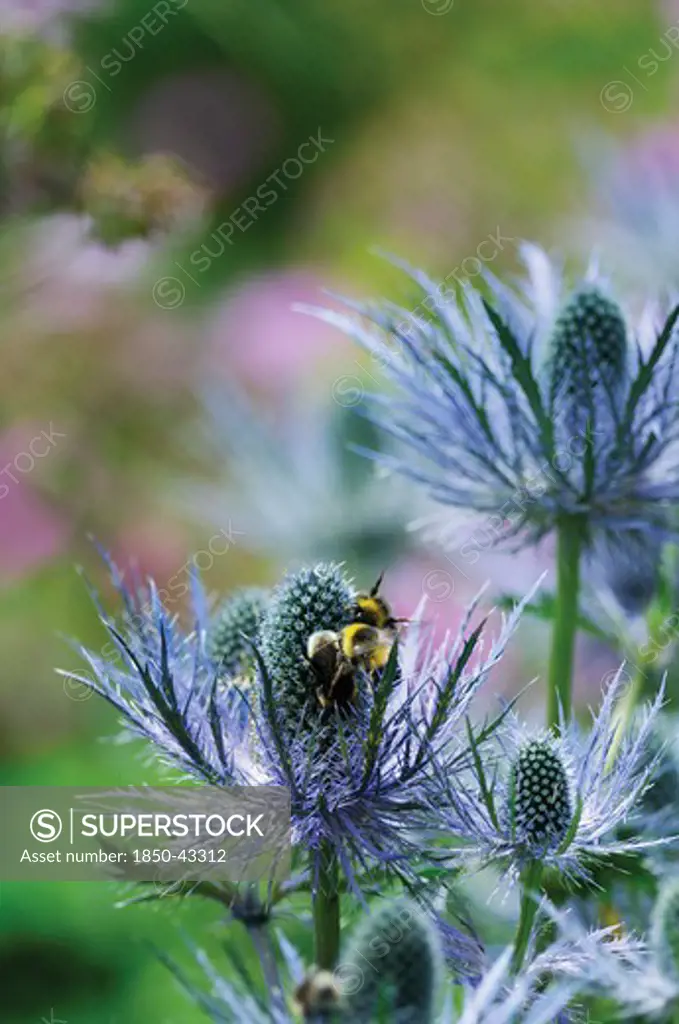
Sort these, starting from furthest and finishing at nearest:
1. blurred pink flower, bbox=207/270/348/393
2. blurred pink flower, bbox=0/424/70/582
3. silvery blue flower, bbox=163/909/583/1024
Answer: blurred pink flower, bbox=207/270/348/393, blurred pink flower, bbox=0/424/70/582, silvery blue flower, bbox=163/909/583/1024

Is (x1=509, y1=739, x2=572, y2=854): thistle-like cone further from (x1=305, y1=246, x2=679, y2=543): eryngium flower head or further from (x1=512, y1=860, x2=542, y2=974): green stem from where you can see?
(x1=305, y1=246, x2=679, y2=543): eryngium flower head

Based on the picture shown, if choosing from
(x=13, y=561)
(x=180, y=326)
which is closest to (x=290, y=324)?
(x=180, y=326)

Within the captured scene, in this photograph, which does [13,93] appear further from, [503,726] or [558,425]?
[503,726]

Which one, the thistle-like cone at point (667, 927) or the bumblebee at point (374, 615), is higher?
the bumblebee at point (374, 615)

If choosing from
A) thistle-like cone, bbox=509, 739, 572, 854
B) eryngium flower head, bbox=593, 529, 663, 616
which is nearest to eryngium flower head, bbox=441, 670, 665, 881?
thistle-like cone, bbox=509, 739, 572, 854

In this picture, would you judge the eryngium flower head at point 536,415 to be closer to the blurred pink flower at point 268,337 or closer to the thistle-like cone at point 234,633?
the thistle-like cone at point 234,633

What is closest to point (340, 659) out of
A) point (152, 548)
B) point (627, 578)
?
point (627, 578)

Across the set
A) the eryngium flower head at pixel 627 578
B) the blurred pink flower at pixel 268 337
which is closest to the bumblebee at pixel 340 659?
the eryngium flower head at pixel 627 578

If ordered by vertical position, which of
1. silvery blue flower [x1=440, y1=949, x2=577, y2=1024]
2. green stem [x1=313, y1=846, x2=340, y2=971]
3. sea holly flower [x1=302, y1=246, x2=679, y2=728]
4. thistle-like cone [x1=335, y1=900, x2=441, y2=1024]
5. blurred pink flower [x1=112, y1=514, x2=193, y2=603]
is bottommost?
silvery blue flower [x1=440, y1=949, x2=577, y2=1024]
